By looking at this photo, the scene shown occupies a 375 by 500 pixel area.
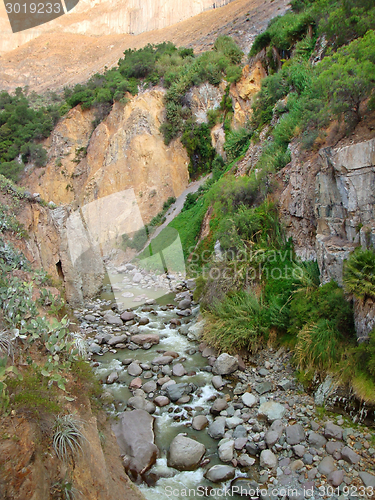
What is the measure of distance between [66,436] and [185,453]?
2.57 meters

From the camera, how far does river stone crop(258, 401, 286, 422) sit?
5996 millimetres

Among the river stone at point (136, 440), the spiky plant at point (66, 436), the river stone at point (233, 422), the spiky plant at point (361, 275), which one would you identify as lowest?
the river stone at point (233, 422)

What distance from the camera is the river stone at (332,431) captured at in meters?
5.31

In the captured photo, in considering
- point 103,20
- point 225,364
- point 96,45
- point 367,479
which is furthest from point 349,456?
point 103,20

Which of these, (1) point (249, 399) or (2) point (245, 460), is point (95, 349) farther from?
(2) point (245, 460)

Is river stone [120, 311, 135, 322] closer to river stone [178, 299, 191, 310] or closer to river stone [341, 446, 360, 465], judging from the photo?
river stone [178, 299, 191, 310]

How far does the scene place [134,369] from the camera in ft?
26.2

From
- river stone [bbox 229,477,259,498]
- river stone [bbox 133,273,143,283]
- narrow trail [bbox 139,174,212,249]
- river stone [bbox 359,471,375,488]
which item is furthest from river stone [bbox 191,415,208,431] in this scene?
narrow trail [bbox 139,174,212,249]

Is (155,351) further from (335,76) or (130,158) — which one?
(130,158)

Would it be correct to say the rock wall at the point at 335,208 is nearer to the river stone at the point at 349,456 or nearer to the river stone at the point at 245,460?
the river stone at the point at 349,456

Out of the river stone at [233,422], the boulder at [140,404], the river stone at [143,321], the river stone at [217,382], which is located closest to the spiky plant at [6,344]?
the boulder at [140,404]

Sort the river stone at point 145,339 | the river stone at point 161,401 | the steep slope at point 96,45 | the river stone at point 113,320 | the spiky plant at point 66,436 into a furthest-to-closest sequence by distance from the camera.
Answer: the steep slope at point 96,45 < the river stone at point 113,320 < the river stone at point 145,339 < the river stone at point 161,401 < the spiky plant at point 66,436

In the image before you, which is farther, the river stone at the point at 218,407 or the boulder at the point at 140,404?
the boulder at the point at 140,404

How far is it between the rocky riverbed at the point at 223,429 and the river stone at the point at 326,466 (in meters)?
0.01
